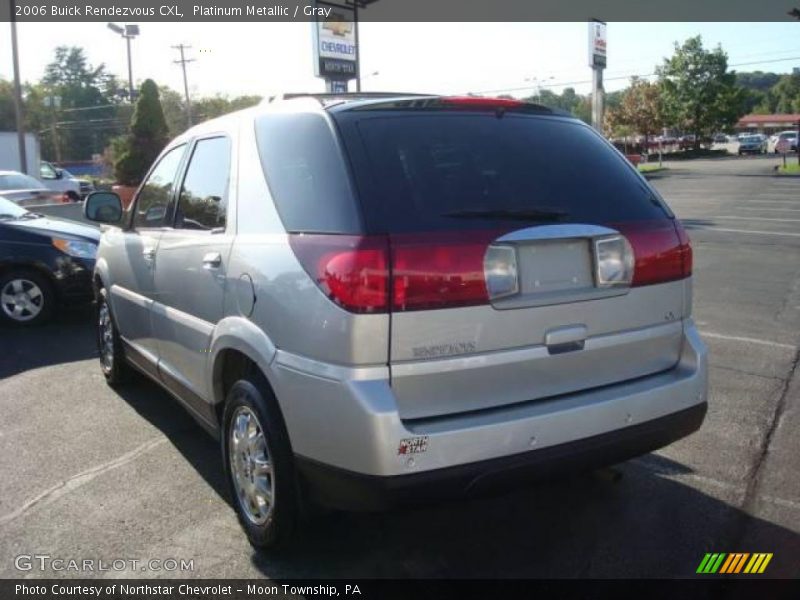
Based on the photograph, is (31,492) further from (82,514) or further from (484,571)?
(484,571)

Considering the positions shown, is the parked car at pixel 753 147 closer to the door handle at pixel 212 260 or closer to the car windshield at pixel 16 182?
the car windshield at pixel 16 182

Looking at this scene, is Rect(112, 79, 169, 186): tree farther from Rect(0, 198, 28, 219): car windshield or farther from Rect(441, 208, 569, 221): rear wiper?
Rect(441, 208, 569, 221): rear wiper

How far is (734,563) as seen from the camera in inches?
121

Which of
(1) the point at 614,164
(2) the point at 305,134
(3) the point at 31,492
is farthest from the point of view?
(3) the point at 31,492

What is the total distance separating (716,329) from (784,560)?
166 inches

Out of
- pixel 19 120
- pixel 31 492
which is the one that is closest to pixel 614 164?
pixel 31 492

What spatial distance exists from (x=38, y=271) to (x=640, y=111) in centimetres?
5369

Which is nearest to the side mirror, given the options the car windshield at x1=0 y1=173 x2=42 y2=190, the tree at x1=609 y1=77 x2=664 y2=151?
the car windshield at x1=0 y1=173 x2=42 y2=190

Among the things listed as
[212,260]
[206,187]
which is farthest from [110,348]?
[212,260]

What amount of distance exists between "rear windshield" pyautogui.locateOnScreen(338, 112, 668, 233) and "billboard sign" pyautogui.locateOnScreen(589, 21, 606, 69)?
27428 mm

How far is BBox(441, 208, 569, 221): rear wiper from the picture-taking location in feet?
9.10

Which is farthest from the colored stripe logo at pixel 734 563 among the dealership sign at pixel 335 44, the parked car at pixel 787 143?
the parked car at pixel 787 143

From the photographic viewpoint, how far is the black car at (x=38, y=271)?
7977 mm
